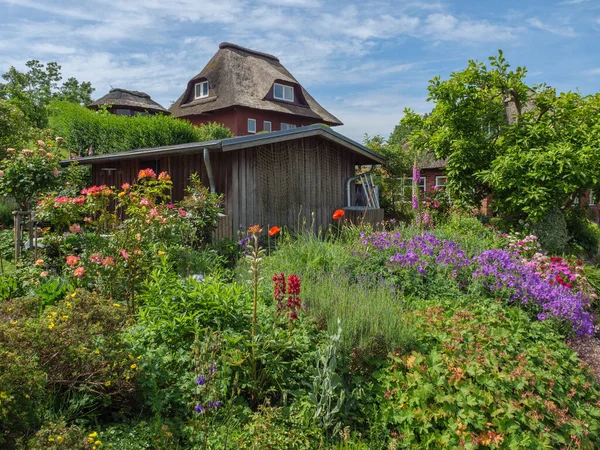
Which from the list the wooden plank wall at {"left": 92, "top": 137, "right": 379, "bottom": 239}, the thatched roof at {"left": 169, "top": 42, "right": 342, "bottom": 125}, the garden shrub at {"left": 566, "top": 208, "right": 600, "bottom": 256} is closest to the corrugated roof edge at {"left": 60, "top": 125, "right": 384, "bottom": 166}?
the wooden plank wall at {"left": 92, "top": 137, "right": 379, "bottom": 239}

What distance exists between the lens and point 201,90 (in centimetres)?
3128

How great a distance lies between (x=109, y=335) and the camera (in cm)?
346

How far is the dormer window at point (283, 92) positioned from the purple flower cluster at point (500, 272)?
25.8 m

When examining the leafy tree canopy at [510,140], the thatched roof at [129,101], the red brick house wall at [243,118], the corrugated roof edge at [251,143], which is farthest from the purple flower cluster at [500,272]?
the thatched roof at [129,101]

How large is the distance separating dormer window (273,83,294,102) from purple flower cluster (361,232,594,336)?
25.8m

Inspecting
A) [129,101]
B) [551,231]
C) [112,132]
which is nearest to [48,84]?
[129,101]

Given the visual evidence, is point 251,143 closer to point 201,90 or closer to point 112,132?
point 112,132

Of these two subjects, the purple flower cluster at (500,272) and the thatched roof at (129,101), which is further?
the thatched roof at (129,101)

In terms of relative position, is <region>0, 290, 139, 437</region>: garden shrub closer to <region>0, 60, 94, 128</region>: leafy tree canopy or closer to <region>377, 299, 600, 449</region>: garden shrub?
<region>377, 299, 600, 449</region>: garden shrub

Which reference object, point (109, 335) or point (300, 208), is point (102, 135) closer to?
point (300, 208)

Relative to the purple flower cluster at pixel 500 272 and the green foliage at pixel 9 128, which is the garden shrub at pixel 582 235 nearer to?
the purple flower cluster at pixel 500 272

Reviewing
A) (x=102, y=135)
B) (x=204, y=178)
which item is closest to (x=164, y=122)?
(x=102, y=135)

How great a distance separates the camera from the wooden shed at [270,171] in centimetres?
1006

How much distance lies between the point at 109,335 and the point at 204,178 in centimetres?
768
